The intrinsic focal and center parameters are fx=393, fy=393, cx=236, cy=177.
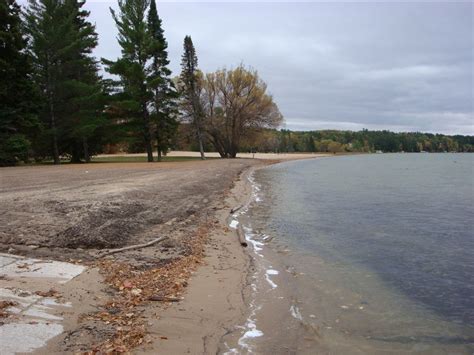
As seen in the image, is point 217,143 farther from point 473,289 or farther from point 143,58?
point 473,289

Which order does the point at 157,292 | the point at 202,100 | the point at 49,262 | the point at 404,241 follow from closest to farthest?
the point at 157,292
the point at 49,262
the point at 404,241
the point at 202,100

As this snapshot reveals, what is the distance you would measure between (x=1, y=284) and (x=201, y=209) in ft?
27.3

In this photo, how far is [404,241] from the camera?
32.2 ft

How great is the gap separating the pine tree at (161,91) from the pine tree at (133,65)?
3.12 feet

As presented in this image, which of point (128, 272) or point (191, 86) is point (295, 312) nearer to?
point (128, 272)

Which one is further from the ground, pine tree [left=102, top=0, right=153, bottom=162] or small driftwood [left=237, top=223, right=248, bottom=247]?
pine tree [left=102, top=0, right=153, bottom=162]

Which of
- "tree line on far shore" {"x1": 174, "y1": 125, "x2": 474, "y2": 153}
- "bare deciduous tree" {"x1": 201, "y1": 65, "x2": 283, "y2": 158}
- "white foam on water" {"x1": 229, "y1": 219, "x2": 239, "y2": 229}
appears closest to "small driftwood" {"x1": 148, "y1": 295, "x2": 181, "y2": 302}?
"white foam on water" {"x1": 229, "y1": 219, "x2": 239, "y2": 229}

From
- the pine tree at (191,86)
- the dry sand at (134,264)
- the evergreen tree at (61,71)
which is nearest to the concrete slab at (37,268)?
the dry sand at (134,264)

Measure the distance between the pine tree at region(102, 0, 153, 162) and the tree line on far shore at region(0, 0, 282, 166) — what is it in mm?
99

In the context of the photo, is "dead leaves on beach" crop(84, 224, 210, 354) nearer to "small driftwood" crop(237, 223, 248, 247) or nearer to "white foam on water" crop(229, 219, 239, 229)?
"small driftwood" crop(237, 223, 248, 247)

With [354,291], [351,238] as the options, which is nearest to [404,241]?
[351,238]

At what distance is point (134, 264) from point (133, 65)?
115 feet

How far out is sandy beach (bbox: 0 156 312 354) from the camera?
408 centimetres

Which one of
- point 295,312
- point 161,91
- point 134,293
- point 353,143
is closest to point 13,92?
point 161,91
